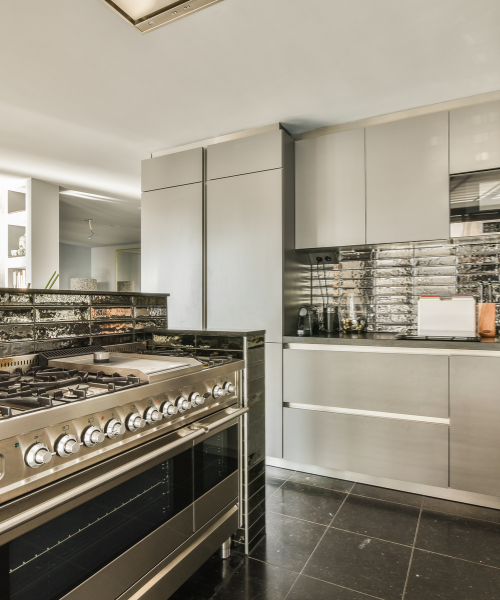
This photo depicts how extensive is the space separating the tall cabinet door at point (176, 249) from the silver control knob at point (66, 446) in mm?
2256

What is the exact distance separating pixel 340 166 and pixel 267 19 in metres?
1.19

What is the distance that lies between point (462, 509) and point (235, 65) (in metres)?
2.84

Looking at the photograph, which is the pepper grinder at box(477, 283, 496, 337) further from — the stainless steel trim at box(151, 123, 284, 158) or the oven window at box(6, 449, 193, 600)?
the oven window at box(6, 449, 193, 600)

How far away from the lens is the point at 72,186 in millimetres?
4965

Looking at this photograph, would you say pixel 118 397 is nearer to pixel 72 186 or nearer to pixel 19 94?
pixel 19 94

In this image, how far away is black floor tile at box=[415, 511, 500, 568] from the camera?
6.01ft

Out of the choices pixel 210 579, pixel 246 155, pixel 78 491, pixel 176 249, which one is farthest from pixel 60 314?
pixel 246 155

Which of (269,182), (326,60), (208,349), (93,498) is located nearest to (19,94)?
(269,182)

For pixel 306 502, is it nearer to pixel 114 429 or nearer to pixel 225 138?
pixel 114 429

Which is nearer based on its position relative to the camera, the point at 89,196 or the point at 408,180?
the point at 408,180

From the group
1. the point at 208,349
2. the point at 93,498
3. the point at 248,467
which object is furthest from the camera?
the point at 208,349

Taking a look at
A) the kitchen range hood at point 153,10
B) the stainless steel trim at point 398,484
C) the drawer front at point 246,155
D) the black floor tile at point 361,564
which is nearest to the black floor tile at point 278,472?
the stainless steel trim at point 398,484

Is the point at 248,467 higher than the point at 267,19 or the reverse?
the reverse

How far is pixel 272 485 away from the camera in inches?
102
